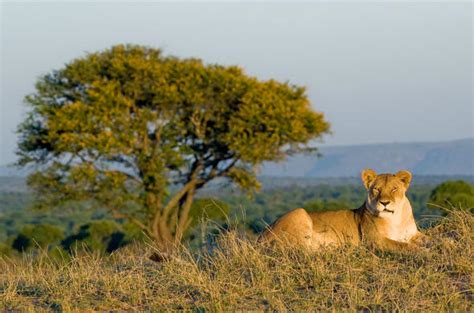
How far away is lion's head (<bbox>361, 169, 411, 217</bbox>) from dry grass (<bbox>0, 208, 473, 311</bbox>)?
0.51m

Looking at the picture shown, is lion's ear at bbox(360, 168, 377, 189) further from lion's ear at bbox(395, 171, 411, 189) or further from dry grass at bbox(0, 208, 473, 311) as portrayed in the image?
dry grass at bbox(0, 208, 473, 311)

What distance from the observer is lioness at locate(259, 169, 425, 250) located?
9.43m

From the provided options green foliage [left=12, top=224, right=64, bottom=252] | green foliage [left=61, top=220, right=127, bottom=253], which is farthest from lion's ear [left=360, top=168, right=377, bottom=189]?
green foliage [left=12, top=224, right=64, bottom=252]

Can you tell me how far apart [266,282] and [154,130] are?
24094mm

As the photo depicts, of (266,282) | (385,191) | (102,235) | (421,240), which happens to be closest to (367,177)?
(385,191)

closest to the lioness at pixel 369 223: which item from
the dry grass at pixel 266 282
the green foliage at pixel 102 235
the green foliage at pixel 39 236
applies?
the dry grass at pixel 266 282

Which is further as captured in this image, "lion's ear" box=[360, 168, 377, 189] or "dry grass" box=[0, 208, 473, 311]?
"lion's ear" box=[360, 168, 377, 189]

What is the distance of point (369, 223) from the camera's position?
9641 millimetres

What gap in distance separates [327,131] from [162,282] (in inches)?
963

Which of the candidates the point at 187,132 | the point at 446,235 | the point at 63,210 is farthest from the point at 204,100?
the point at 446,235

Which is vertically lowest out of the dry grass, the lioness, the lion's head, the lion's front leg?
the dry grass

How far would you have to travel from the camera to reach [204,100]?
31.0 m

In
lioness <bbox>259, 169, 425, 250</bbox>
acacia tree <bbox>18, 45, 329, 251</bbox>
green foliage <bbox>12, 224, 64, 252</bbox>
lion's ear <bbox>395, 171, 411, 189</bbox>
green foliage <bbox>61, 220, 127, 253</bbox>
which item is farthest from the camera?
green foliage <bbox>61, 220, 127, 253</bbox>

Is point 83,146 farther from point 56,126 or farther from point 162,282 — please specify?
point 162,282
